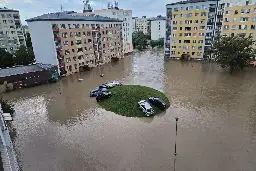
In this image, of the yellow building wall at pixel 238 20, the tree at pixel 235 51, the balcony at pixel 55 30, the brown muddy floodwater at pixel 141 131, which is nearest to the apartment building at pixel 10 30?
the balcony at pixel 55 30

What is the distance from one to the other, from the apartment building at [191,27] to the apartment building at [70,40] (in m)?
19.0

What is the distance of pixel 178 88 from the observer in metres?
35.6

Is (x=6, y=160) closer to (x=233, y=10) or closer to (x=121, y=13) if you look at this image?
(x=233, y=10)

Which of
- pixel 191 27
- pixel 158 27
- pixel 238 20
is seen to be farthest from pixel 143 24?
pixel 238 20

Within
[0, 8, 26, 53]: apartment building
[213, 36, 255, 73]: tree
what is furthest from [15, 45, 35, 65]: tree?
[213, 36, 255, 73]: tree

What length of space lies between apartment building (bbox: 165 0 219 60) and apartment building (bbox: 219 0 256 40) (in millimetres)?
2525

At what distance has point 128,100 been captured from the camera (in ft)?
96.0

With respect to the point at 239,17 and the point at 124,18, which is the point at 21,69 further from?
the point at 239,17

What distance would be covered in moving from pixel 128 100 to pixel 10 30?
57052mm

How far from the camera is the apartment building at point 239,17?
165 feet

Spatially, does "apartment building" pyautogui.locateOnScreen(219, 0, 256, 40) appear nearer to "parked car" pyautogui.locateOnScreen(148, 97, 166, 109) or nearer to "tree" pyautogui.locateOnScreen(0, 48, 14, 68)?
"parked car" pyautogui.locateOnScreen(148, 97, 166, 109)

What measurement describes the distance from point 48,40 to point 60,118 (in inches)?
951

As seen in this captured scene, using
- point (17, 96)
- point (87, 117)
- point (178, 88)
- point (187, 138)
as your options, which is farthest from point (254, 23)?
point (17, 96)

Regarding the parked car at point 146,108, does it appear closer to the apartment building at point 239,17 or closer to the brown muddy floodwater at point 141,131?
the brown muddy floodwater at point 141,131
